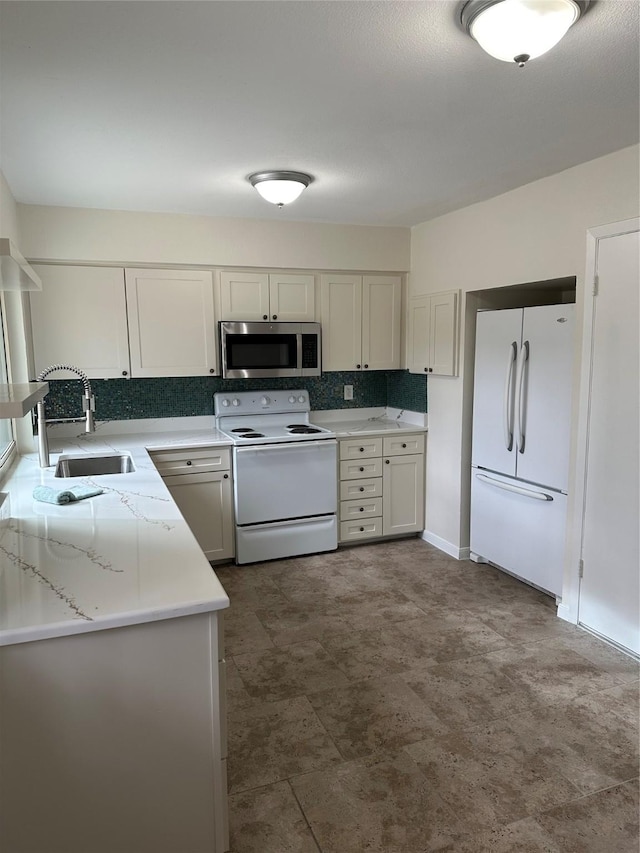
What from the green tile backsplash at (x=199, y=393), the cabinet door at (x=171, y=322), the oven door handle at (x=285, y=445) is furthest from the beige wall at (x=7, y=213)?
the oven door handle at (x=285, y=445)

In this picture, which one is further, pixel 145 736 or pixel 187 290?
pixel 187 290

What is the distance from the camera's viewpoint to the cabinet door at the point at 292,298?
4.27m

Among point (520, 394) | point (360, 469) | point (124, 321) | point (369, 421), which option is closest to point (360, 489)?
point (360, 469)

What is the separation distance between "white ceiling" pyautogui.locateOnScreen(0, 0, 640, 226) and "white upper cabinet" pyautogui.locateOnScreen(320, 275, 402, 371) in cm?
113

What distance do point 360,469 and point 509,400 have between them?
1267 mm

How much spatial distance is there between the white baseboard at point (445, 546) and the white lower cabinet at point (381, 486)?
3.9 inches

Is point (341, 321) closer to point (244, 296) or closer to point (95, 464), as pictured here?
point (244, 296)

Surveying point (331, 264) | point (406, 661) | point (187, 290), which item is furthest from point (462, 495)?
point (187, 290)

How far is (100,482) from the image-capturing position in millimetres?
2846

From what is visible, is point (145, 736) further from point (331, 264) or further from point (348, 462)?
point (331, 264)

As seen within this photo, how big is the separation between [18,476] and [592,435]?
3.00m

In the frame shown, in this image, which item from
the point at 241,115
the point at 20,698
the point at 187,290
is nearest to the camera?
the point at 20,698

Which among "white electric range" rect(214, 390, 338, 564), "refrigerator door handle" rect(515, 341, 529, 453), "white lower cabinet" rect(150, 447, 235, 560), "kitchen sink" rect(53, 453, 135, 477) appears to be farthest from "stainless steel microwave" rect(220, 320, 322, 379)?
"refrigerator door handle" rect(515, 341, 529, 453)

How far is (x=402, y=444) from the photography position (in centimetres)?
445
